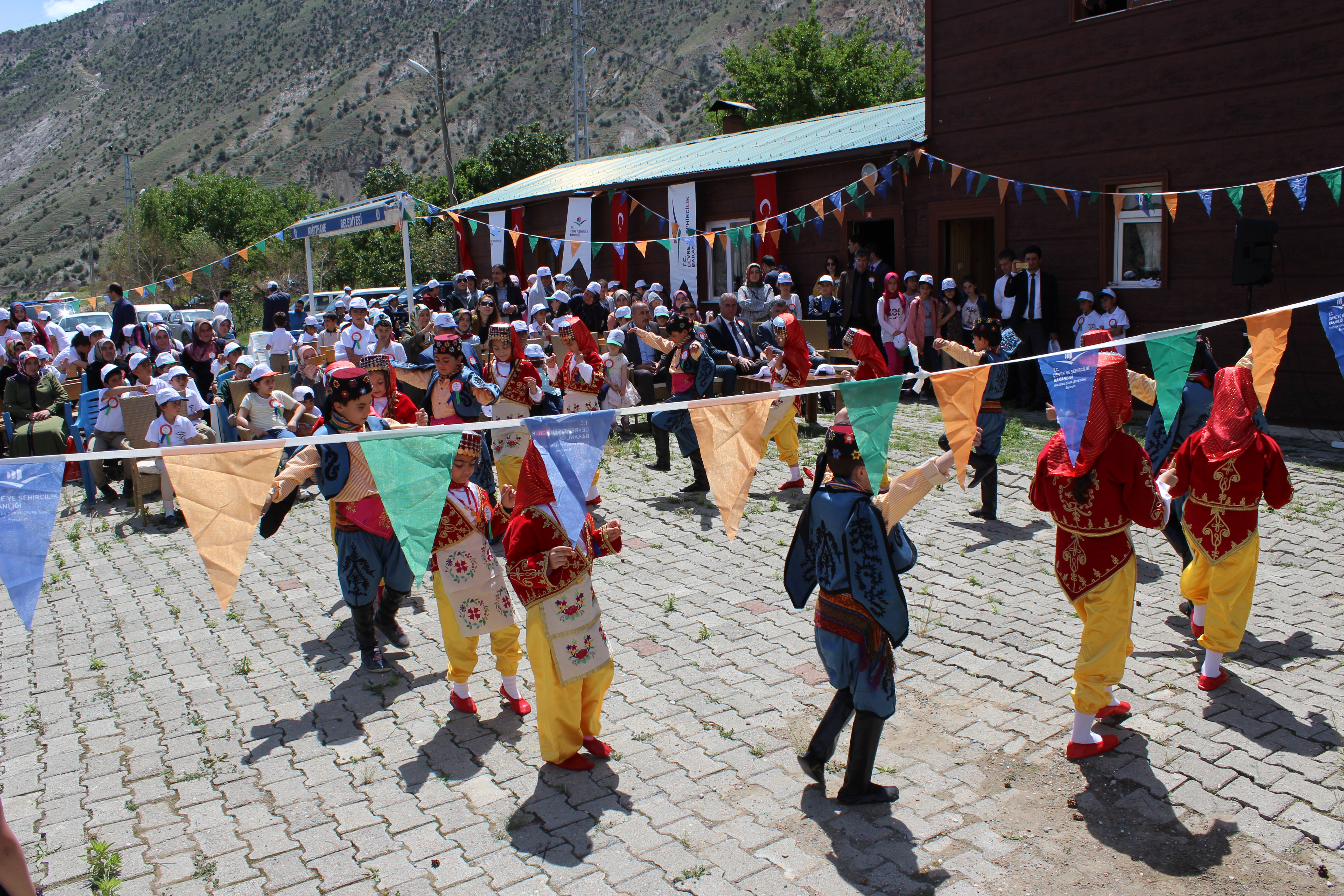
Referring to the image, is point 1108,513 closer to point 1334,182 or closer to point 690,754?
point 690,754

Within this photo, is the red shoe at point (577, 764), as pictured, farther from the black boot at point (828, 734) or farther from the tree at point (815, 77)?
the tree at point (815, 77)

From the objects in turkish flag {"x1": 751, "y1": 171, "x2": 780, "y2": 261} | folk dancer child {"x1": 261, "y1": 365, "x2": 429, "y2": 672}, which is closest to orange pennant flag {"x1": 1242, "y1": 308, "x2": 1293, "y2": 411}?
folk dancer child {"x1": 261, "y1": 365, "x2": 429, "y2": 672}

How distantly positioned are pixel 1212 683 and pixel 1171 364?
5.73ft

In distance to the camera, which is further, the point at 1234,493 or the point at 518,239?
the point at 518,239

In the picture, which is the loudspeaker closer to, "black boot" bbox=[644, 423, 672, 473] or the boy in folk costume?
"black boot" bbox=[644, 423, 672, 473]

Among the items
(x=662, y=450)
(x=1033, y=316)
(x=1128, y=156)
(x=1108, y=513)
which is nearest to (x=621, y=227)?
(x=1033, y=316)

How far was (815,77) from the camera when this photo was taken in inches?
1524

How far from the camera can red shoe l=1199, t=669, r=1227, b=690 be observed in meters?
5.21

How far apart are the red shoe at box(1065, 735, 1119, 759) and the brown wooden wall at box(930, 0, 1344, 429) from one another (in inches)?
336

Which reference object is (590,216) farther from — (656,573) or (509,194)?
(656,573)

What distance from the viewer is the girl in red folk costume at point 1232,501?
5141mm

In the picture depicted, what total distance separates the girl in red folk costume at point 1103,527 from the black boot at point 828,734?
1184mm

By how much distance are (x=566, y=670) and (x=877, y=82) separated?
126ft

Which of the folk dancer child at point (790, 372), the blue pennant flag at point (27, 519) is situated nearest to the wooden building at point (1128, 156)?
the folk dancer child at point (790, 372)
